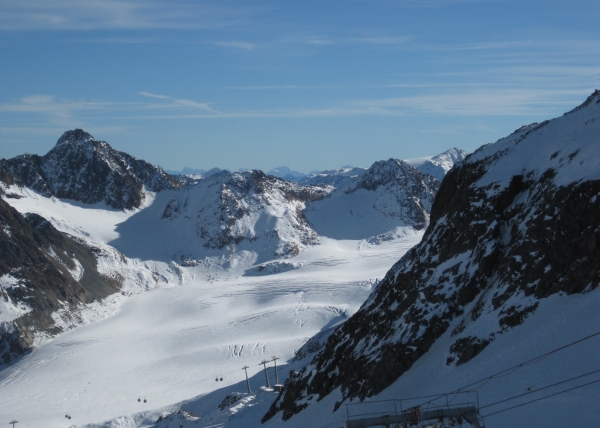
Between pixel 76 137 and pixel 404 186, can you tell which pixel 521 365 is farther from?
pixel 76 137

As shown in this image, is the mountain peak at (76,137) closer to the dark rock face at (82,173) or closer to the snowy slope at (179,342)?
the dark rock face at (82,173)

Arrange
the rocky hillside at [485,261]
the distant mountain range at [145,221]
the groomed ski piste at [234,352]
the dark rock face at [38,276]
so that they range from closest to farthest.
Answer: the groomed ski piste at [234,352]
the rocky hillside at [485,261]
the dark rock face at [38,276]
the distant mountain range at [145,221]

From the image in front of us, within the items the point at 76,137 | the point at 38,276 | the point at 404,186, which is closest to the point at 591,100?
the point at 38,276

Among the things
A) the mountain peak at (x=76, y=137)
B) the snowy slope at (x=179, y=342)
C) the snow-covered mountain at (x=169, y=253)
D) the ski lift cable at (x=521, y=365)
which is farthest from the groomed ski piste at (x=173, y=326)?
the ski lift cable at (x=521, y=365)

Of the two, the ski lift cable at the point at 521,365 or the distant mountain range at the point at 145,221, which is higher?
the distant mountain range at the point at 145,221

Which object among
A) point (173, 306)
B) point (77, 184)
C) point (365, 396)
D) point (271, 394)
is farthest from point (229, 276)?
point (365, 396)

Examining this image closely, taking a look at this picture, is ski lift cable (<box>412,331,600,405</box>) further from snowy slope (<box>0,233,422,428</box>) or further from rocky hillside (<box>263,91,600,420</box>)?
snowy slope (<box>0,233,422,428</box>)

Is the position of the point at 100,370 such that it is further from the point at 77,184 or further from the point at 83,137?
the point at 83,137
